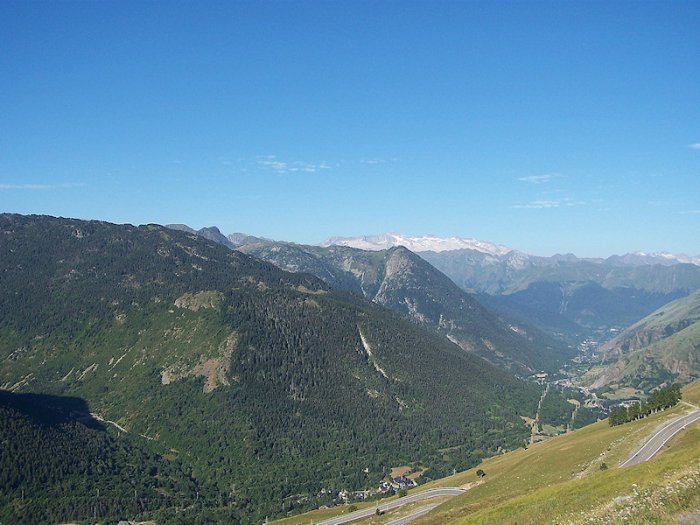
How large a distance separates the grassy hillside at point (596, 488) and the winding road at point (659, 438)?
2587 mm

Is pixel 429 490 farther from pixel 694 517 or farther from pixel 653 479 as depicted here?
pixel 694 517

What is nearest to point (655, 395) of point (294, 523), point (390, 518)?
point (390, 518)

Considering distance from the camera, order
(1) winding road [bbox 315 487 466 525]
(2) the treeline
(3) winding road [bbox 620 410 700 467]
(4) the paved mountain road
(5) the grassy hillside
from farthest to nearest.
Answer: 1. (2) the treeline
2. (1) winding road [bbox 315 487 466 525]
3. (4) the paved mountain road
4. (3) winding road [bbox 620 410 700 467]
5. (5) the grassy hillside

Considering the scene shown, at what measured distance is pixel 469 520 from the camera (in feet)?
298

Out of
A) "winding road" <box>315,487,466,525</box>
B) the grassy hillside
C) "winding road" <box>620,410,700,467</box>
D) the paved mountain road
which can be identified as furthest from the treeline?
the paved mountain road

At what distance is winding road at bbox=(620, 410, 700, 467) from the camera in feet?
396

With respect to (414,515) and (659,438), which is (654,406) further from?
(414,515)

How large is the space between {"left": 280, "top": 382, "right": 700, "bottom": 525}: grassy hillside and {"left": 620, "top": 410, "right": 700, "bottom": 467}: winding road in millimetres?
2587

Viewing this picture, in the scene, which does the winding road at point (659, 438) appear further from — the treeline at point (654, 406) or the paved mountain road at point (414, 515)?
the paved mountain road at point (414, 515)

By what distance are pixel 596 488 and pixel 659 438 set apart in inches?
2783

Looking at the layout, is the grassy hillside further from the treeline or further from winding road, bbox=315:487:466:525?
the treeline

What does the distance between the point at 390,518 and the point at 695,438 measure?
81.1 metres

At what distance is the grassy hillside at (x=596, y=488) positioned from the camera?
54.8 metres

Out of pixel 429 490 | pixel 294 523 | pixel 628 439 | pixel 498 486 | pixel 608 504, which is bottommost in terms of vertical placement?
pixel 294 523
